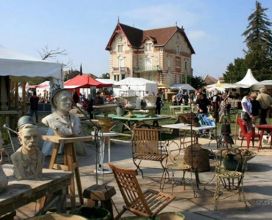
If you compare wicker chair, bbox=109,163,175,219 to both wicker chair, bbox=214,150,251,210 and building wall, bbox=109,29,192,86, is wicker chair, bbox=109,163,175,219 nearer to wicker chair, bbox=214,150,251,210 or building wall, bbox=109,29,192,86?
wicker chair, bbox=214,150,251,210

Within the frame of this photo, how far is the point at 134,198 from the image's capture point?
4773mm

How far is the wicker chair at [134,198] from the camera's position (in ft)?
14.7

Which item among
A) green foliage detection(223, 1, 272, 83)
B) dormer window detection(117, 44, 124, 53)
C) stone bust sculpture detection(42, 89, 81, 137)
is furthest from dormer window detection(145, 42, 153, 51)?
stone bust sculpture detection(42, 89, 81, 137)

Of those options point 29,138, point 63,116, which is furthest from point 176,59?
point 29,138

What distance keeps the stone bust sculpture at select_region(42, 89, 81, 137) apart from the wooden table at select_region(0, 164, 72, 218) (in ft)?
3.91

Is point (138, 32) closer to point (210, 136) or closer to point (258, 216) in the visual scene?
point (210, 136)

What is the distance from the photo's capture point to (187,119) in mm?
11570

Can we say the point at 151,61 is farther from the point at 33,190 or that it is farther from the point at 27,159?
the point at 33,190

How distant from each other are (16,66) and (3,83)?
18.9ft

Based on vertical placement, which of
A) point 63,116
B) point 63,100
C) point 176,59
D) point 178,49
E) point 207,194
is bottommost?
point 207,194

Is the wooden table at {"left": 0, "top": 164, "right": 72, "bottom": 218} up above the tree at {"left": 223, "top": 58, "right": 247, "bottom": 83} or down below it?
below

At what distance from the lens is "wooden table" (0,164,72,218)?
12.1ft

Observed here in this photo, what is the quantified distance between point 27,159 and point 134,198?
1235mm

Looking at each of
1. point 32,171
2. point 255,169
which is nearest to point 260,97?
point 255,169
